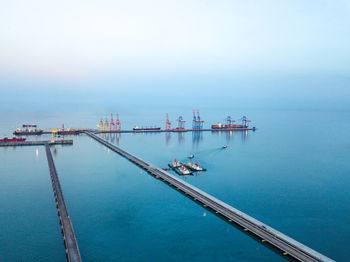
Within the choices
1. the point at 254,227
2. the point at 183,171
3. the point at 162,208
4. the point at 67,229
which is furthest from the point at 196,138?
the point at 67,229

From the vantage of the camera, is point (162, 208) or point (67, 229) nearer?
point (67, 229)

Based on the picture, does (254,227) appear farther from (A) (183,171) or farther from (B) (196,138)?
(B) (196,138)

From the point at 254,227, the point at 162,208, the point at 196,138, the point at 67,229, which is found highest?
the point at 196,138

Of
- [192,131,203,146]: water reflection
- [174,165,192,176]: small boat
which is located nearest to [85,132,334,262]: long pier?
[174,165,192,176]: small boat

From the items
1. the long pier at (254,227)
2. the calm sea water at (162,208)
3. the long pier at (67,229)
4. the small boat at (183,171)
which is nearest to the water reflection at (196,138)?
the calm sea water at (162,208)

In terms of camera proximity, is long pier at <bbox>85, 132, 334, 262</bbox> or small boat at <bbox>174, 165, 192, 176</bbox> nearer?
long pier at <bbox>85, 132, 334, 262</bbox>

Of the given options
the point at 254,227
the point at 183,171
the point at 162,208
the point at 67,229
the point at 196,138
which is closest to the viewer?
the point at 67,229

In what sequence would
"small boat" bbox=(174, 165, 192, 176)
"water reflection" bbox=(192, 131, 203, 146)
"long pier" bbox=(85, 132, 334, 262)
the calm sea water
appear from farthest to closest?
"water reflection" bbox=(192, 131, 203, 146) → "small boat" bbox=(174, 165, 192, 176) → the calm sea water → "long pier" bbox=(85, 132, 334, 262)

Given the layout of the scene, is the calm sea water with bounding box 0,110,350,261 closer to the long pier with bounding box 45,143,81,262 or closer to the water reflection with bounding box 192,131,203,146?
the long pier with bounding box 45,143,81,262

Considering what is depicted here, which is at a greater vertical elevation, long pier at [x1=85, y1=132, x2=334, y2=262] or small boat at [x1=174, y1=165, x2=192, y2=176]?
small boat at [x1=174, y1=165, x2=192, y2=176]

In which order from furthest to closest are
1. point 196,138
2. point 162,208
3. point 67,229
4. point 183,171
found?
1. point 196,138
2. point 183,171
3. point 162,208
4. point 67,229
